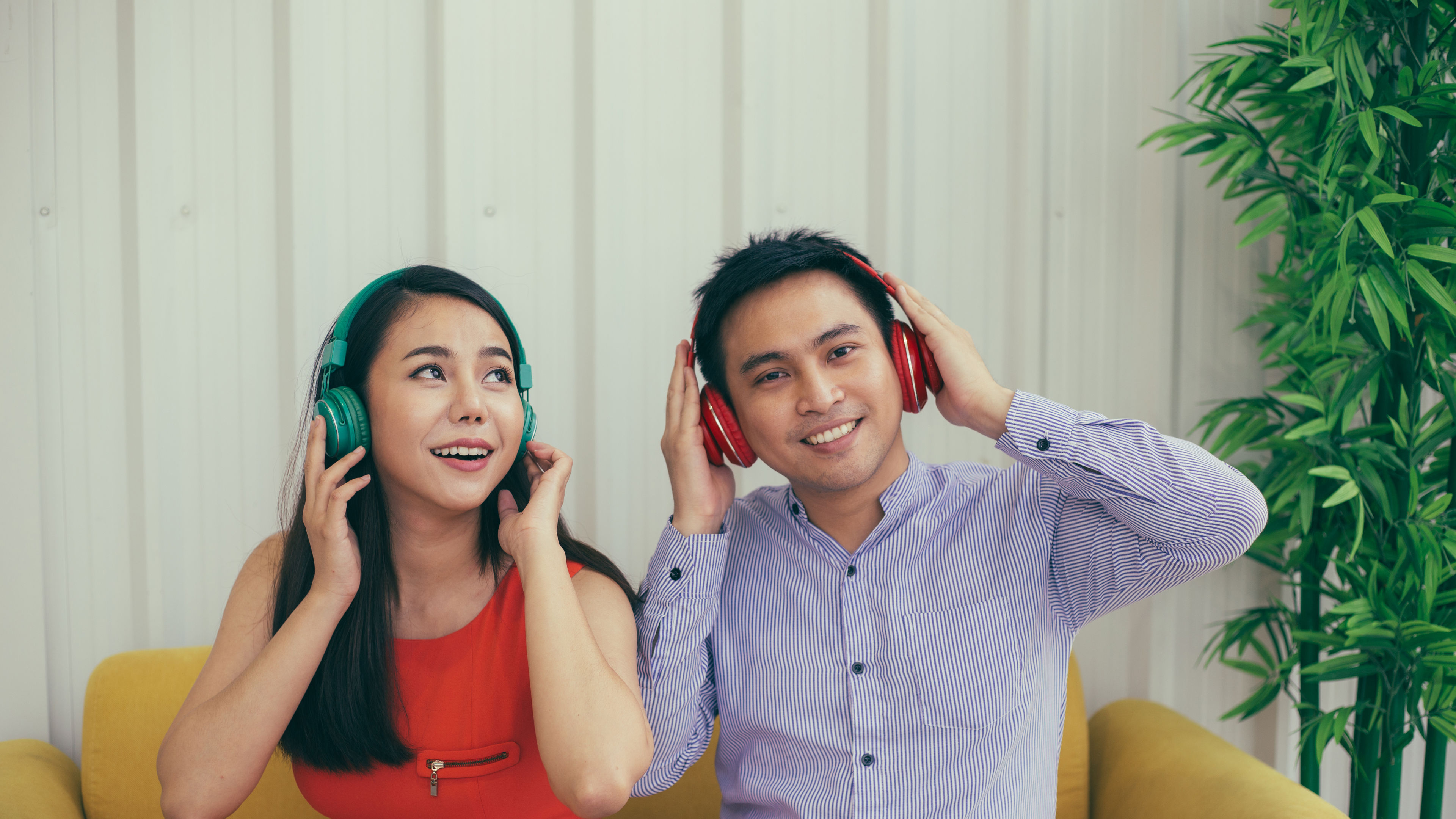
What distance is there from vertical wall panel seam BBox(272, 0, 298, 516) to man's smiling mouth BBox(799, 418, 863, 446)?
51.9 inches

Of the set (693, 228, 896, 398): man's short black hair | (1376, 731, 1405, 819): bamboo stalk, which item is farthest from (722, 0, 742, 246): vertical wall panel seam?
(1376, 731, 1405, 819): bamboo stalk

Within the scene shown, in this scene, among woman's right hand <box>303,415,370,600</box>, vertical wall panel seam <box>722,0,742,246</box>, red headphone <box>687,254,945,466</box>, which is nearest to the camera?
woman's right hand <box>303,415,370,600</box>

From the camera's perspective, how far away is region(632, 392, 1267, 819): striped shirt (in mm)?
1396

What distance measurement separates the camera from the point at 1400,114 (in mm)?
1731

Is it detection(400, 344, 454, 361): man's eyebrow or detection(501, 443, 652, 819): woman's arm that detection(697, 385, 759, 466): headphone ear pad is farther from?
detection(400, 344, 454, 361): man's eyebrow

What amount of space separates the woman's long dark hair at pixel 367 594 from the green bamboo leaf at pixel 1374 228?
1.65 metres

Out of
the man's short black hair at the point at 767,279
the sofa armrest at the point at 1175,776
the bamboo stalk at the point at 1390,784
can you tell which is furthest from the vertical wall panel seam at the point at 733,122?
A: the bamboo stalk at the point at 1390,784

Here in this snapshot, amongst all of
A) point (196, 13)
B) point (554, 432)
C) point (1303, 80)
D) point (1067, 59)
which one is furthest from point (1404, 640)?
point (196, 13)

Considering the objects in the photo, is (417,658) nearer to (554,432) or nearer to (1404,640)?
(554,432)

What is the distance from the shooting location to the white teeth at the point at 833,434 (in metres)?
1.44

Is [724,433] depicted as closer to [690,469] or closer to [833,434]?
[690,469]

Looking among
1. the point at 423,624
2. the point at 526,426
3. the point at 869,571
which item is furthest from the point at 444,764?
the point at 869,571

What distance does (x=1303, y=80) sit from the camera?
1787mm

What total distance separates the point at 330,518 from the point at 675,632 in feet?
1.98
